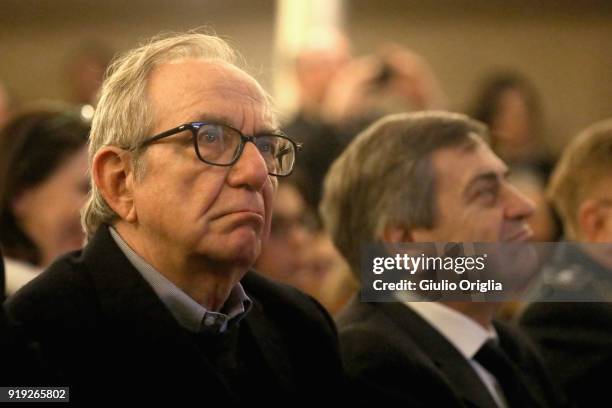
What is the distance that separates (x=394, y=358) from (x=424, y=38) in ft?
16.8

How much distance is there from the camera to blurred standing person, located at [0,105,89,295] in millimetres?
2604

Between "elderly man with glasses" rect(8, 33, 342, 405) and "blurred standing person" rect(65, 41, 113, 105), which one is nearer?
"elderly man with glasses" rect(8, 33, 342, 405)

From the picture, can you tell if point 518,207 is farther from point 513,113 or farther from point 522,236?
point 513,113

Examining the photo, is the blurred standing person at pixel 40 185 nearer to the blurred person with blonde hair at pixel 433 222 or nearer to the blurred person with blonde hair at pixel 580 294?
the blurred person with blonde hair at pixel 433 222

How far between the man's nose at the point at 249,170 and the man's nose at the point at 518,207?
69 centimetres

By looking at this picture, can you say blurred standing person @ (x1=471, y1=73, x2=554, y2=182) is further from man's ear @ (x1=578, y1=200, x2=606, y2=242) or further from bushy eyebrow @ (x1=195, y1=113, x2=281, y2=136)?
bushy eyebrow @ (x1=195, y1=113, x2=281, y2=136)

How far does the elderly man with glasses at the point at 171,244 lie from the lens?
1.59 metres

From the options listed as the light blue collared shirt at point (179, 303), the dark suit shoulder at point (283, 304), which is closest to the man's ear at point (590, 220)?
the dark suit shoulder at point (283, 304)

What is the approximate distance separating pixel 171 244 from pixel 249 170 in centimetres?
17

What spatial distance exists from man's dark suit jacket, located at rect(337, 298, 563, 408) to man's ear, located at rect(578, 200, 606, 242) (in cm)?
41

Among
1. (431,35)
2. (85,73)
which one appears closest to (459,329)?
(85,73)

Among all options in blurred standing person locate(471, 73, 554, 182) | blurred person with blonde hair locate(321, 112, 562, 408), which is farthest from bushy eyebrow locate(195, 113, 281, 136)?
blurred standing person locate(471, 73, 554, 182)

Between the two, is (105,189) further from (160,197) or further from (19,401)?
(19,401)

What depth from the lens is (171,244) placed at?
1.66 meters
